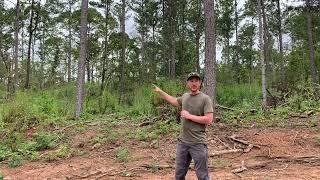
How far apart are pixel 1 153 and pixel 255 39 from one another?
34.9 metres

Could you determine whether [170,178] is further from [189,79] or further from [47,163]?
[47,163]

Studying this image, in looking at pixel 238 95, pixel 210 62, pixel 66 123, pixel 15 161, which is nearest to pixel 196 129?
pixel 15 161

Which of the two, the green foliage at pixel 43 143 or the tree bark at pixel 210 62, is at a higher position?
the tree bark at pixel 210 62

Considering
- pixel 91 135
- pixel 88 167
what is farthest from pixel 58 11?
pixel 88 167

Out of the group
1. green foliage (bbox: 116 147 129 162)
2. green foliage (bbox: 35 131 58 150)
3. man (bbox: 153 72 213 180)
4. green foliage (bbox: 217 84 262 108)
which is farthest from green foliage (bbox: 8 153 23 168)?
green foliage (bbox: 217 84 262 108)

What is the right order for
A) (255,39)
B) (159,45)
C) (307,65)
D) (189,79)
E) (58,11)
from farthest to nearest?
1. (255,39)
2. (159,45)
3. (58,11)
4. (307,65)
5. (189,79)

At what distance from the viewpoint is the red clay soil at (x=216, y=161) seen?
6.53 m

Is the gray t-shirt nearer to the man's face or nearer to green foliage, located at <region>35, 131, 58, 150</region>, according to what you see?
the man's face

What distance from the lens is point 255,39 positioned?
131 feet

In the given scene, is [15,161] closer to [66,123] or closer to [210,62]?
[66,123]

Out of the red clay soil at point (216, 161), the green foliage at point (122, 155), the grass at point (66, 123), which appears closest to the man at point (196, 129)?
the red clay soil at point (216, 161)

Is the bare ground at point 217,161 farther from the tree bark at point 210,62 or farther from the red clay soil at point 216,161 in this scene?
the tree bark at point 210,62

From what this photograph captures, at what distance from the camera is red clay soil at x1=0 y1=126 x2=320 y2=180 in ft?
21.4

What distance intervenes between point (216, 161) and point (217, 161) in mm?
19
